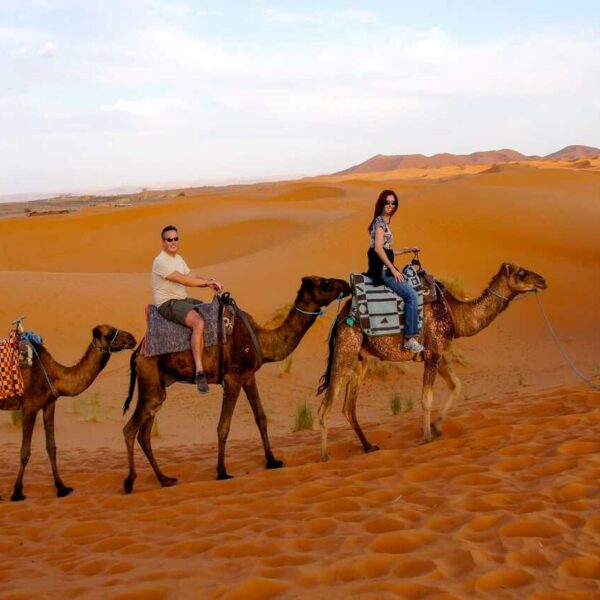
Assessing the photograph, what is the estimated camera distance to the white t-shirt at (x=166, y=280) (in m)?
7.55

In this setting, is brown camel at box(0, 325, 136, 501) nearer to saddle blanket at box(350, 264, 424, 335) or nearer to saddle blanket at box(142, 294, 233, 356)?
saddle blanket at box(142, 294, 233, 356)

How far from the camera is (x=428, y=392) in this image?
7941 millimetres

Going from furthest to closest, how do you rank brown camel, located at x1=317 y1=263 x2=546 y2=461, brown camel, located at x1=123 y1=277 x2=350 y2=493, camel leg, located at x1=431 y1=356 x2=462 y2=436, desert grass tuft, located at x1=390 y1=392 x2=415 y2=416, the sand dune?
desert grass tuft, located at x1=390 y1=392 x2=415 y2=416, camel leg, located at x1=431 y1=356 x2=462 y2=436, brown camel, located at x1=317 y1=263 x2=546 y2=461, brown camel, located at x1=123 y1=277 x2=350 y2=493, the sand dune

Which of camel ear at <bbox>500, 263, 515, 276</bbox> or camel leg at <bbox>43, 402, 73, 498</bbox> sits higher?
camel ear at <bbox>500, 263, 515, 276</bbox>

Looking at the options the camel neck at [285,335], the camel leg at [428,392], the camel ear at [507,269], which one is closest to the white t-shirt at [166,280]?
the camel neck at [285,335]

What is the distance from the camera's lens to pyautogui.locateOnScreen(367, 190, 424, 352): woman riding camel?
7.81m

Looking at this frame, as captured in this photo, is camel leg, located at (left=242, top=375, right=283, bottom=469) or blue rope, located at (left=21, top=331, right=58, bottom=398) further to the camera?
camel leg, located at (left=242, top=375, right=283, bottom=469)

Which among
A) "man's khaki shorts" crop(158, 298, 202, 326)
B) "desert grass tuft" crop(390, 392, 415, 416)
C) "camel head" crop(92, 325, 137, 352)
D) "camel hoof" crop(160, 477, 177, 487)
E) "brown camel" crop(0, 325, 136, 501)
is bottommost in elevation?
"desert grass tuft" crop(390, 392, 415, 416)

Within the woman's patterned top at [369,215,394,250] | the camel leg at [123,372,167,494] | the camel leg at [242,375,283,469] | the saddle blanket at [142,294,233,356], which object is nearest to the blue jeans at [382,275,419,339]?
the woman's patterned top at [369,215,394,250]

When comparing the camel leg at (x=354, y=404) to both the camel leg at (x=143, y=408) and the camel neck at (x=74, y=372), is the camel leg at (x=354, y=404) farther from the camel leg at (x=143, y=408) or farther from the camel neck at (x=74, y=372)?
the camel neck at (x=74, y=372)

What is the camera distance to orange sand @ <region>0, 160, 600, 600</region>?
458cm

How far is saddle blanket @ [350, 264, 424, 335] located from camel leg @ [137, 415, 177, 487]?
2.54 metres

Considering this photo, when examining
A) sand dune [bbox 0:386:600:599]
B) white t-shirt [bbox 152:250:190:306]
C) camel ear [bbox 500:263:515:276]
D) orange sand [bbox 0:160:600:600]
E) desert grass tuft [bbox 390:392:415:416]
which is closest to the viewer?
sand dune [bbox 0:386:600:599]

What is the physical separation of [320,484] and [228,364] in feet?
5.69
